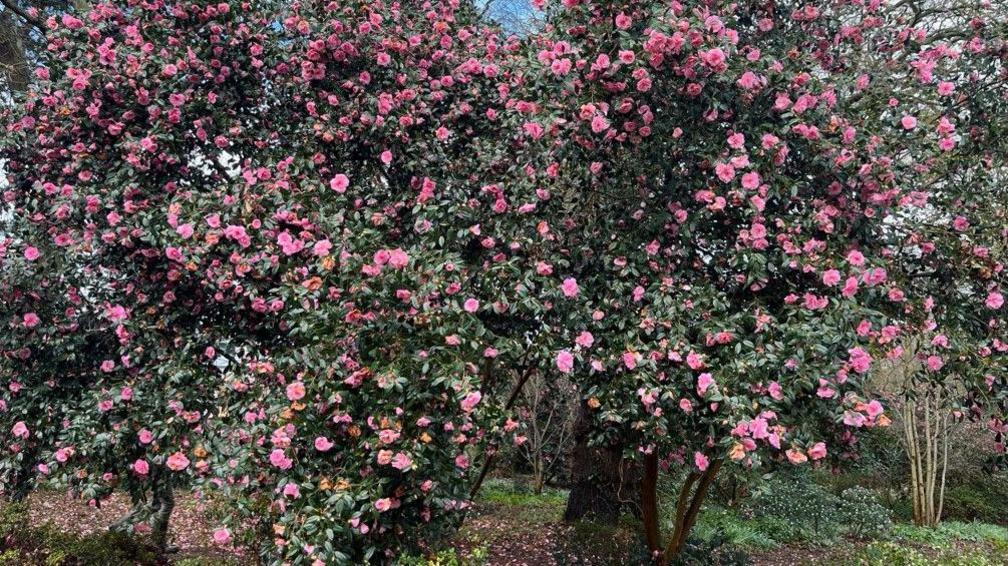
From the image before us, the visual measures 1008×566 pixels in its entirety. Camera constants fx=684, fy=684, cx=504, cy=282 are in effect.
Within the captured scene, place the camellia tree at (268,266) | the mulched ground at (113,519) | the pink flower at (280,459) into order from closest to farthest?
the pink flower at (280,459) → the camellia tree at (268,266) → the mulched ground at (113,519)

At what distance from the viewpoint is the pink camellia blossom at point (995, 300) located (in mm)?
3365

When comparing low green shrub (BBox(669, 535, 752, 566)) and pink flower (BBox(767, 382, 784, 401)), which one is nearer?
pink flower (BBox(767, 382, 784, 401))

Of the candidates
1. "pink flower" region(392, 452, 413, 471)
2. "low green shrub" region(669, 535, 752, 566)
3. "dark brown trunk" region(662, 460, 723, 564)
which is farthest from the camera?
"low green shrub" region(669, 535, 752, 566)

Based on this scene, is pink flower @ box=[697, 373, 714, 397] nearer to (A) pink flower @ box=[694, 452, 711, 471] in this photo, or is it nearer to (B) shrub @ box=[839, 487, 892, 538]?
(A) pink flower @ box=[694, 452, 711, 471]

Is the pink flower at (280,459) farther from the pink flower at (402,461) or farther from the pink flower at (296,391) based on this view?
the pink flower at (402,461)

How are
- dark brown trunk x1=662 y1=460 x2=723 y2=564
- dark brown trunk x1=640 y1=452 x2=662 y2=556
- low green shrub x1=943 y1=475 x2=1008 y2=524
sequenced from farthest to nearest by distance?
low green shrub x1=943 y1=475 x2=1008 y2=524
dark brown trunk x1=640 y1=452 x2=662 y2=556
dark brown trunk x1=662 y1=460 x2=723 y2=564

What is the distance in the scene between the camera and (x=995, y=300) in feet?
11.1

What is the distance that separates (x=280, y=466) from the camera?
9.05ft

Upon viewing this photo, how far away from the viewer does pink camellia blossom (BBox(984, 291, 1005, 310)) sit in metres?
3.37

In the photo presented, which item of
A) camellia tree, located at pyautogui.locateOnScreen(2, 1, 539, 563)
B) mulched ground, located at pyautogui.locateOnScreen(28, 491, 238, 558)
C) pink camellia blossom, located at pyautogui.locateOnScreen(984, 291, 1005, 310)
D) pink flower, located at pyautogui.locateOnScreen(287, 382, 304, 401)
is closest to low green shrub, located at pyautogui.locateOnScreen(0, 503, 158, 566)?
camellia tree, located at pyautogui.locateOnScreen(2, 1, 539, 563)

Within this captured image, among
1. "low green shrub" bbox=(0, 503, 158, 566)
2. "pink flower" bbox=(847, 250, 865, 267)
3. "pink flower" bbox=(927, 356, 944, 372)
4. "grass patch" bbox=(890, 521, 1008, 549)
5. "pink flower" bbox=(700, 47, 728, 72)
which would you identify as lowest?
"low green shrub" bbox=(0, 503, 158, 566)

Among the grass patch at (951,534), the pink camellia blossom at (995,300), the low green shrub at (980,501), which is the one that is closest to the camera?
the pink camellia blossom at (995,300)

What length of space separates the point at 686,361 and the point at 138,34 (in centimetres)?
344

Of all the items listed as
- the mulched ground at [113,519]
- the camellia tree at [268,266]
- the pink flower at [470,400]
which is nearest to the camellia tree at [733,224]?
the camellia tree at [268,266]
